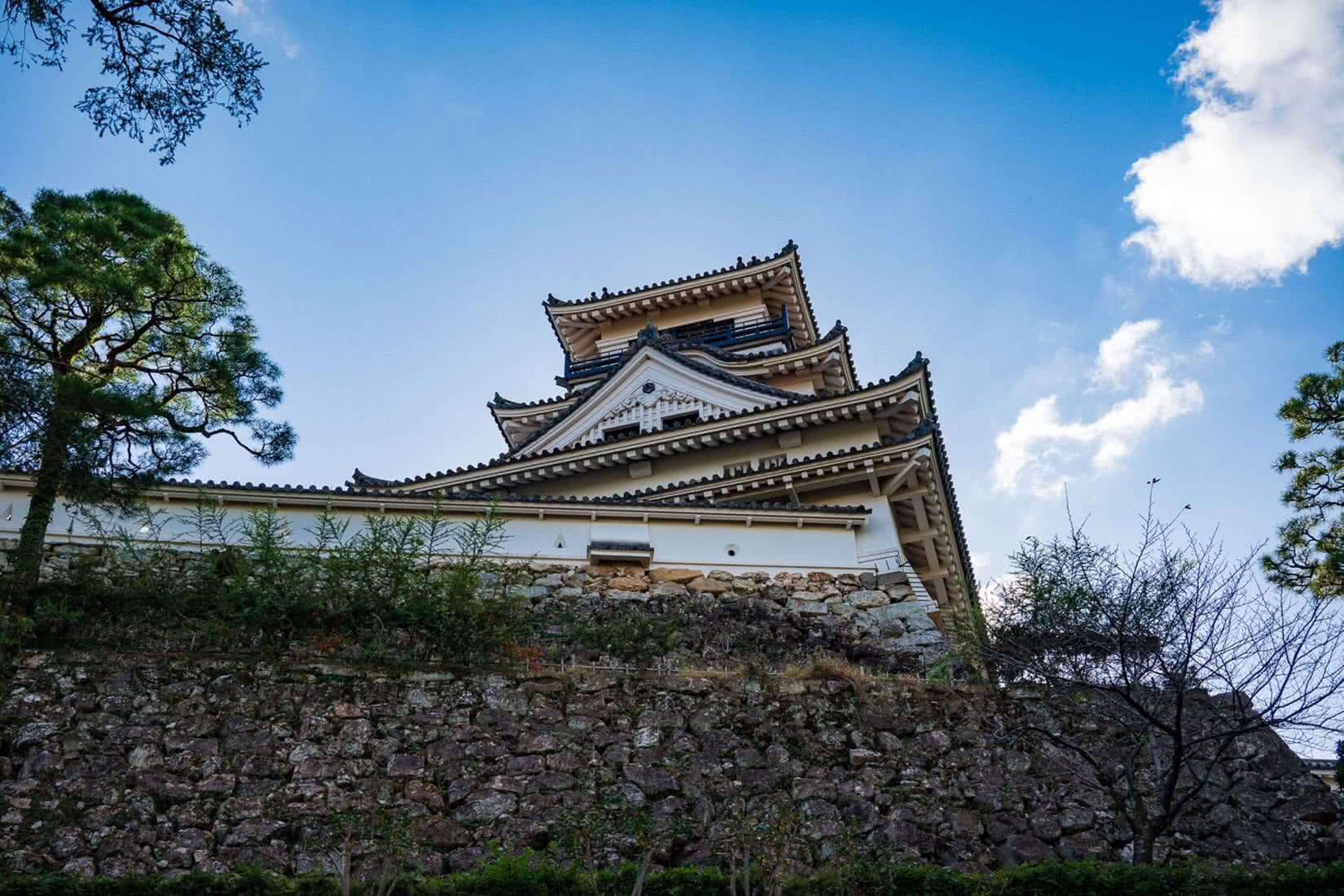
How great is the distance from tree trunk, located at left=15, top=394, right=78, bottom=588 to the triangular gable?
11.6 m

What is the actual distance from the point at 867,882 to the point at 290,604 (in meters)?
5.53

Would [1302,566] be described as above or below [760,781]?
above

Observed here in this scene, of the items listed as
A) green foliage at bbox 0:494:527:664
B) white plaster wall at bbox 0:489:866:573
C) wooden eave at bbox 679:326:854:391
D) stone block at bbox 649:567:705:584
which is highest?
wooden eave at bbox 679:326:854:391

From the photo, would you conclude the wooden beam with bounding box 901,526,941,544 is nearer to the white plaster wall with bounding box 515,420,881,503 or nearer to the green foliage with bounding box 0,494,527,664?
the white plaster wall with bounding box 515,420,881,503

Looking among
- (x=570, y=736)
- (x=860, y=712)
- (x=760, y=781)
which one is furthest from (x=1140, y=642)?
(x=570, y=736)

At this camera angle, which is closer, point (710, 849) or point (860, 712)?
point (710, 849)

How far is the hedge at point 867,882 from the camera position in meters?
5.84

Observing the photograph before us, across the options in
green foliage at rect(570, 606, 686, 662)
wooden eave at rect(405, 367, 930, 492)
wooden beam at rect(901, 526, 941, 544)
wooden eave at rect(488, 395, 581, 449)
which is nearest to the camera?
green foliage at rect(570, 606, 686, 662)

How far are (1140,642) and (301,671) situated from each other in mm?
7313

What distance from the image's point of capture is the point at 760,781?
8.12m

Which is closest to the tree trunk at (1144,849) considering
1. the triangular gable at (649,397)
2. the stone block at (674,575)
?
the stone block at (674,575)

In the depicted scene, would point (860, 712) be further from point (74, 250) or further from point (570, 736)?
point (74, 250)

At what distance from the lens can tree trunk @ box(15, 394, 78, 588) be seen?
7.73m

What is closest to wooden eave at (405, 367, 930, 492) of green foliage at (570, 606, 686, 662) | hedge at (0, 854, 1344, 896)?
green foliage at (570, 606, 686, 662)
